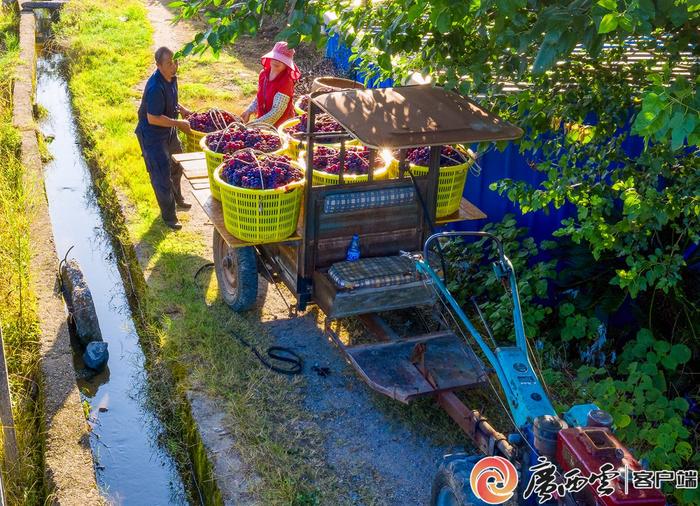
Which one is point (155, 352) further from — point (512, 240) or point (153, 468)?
point (512, 240)

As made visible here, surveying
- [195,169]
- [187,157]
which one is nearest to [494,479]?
[195,169]

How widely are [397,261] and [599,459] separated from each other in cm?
262

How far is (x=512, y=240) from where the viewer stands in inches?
279

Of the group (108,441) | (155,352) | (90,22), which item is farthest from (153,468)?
(90,22)

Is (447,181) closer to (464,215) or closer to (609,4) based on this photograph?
(464,215)

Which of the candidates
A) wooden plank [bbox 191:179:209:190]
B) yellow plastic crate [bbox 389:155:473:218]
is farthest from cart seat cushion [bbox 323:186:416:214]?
wooden plank [bbox 191:179:209:190]

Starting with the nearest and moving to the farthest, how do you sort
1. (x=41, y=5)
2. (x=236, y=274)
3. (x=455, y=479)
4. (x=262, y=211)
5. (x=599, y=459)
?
(x=599, y=459)
(x=455, y=479)
(x=262, y=211)
(x=236, y=274)
(x=41, y=5)

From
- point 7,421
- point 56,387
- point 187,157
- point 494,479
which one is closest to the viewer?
point 494,479

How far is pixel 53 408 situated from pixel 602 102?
413 cm

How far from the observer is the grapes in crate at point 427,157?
260 inches

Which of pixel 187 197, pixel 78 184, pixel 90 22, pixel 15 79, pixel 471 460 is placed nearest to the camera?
pixel 471 460

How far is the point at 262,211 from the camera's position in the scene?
5.97m

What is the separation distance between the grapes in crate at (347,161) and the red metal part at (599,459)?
10.0 ft

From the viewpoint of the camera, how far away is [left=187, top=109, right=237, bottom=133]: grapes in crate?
27.3 feet
